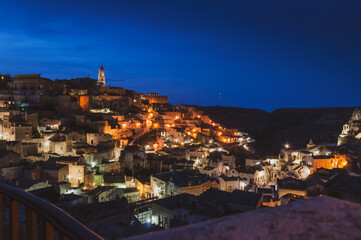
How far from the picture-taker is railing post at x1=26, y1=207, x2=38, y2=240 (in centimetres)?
197

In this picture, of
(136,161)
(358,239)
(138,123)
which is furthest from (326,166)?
(358,239)

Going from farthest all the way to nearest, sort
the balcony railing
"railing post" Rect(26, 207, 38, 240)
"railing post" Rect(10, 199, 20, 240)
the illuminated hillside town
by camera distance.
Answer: the illuminated hillside town, "railing post" Rect(10, 199, 20, 240), "railing post" Rect(26, 207, 38, 240), the balcony railing

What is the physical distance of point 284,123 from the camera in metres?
90.2

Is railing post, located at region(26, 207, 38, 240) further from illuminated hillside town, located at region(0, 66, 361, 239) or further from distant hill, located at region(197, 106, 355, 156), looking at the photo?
distant hill, located at region(197, 106, 355, 156)

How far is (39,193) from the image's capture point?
13.6m

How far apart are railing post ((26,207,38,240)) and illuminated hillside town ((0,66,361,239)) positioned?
301 centimetres

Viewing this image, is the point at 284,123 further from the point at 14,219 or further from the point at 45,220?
the point at 45,220

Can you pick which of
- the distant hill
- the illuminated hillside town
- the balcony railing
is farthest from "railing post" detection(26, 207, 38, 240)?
the distant hill

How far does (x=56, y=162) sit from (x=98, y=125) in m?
12.5

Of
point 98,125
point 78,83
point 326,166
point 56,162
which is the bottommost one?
point 326,166

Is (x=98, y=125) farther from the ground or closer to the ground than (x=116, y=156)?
farther from the ground

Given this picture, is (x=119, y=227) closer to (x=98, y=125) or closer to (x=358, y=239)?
(x=358, y=239)

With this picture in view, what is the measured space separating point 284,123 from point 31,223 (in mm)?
96877

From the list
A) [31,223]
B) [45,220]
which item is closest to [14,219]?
[31,223]
